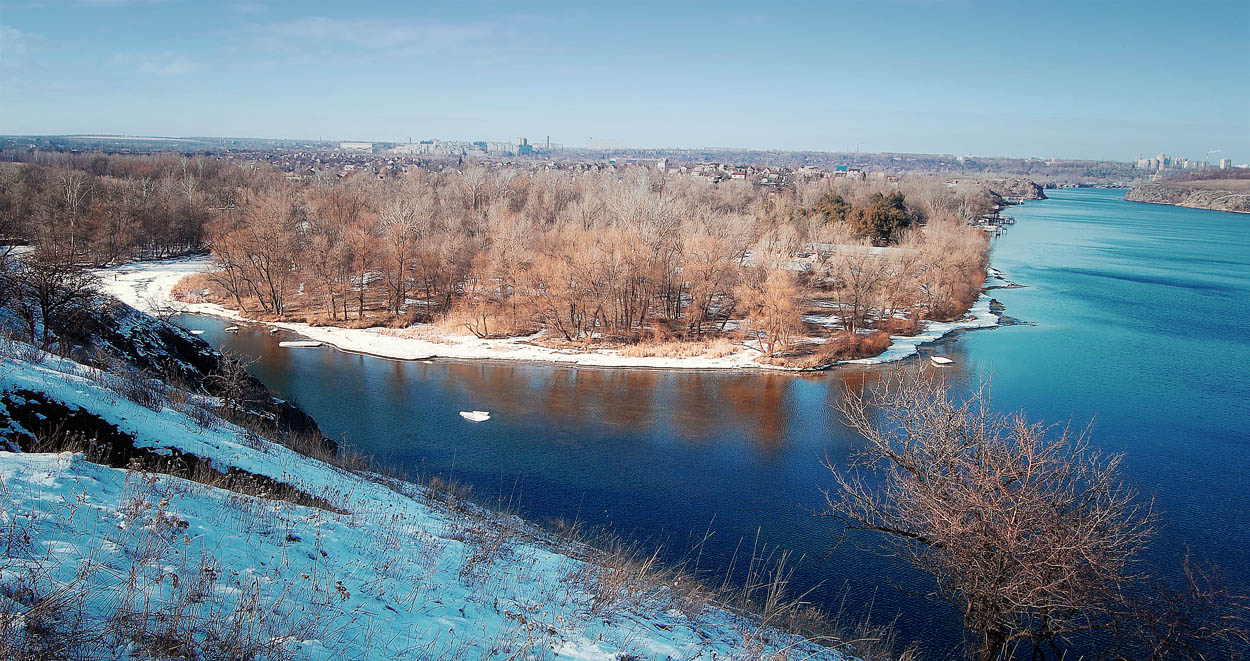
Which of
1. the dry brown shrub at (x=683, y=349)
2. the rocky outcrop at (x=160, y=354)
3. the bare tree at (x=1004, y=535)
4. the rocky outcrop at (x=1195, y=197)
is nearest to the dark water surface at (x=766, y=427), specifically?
the dry brown shrub at (x=683, y=349)

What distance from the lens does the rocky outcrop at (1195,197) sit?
362 ft

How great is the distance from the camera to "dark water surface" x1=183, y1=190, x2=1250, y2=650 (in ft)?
47.4

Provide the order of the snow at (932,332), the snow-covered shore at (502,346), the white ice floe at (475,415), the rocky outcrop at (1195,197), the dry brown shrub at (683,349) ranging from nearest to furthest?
the white ice floe at (475,415) < the snow-covered shore at (502,346) < the snow at (932,332) < the dry brown shrub at (683,349) < the rocky outcrop at (1195,197)

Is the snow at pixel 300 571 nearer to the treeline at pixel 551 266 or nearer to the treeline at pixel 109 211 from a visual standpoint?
the treeline at pixel 551 266

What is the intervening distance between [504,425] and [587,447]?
307 cm

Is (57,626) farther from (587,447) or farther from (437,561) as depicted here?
(587,447)

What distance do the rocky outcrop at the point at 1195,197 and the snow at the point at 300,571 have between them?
460 feet

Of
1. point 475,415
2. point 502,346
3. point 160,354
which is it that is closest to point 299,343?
point 502,346

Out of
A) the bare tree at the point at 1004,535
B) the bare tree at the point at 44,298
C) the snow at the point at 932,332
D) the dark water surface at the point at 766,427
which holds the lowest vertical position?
the dark water surface at the point at 766,427

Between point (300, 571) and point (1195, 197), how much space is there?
157223mm

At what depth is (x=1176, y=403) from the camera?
22875 millimetres

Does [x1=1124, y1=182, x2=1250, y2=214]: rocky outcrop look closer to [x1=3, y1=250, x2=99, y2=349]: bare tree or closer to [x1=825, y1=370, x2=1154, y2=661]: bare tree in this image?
[x1=825, y1=370, x2=1154, y2=661]: bare tree

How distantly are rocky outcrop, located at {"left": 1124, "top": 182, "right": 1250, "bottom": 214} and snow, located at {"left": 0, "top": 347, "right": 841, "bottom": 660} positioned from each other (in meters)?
140

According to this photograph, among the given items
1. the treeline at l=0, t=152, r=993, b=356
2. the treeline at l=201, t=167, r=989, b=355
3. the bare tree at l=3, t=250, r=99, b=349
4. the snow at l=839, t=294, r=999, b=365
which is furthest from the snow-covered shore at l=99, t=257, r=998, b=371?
the bare tree at l=3, t=250, r=99, b=349
